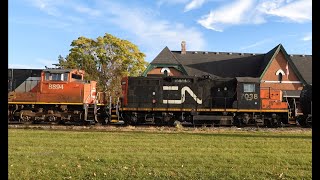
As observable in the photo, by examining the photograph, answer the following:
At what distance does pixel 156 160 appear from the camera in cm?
784

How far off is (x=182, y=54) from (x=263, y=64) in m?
10.5

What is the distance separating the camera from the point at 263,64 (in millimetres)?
40312

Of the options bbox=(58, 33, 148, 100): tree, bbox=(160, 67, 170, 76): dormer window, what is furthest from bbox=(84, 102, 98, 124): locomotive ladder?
bbox=(58, 33, 148, 100): tree

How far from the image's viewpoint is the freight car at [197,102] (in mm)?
20422

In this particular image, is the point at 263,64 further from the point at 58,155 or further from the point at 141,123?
the point at 58,155

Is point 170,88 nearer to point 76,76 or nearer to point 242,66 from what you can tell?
point 76,76

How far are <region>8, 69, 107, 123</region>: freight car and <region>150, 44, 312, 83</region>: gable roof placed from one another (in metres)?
19.8

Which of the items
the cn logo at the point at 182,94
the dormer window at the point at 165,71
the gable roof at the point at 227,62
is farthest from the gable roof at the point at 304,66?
the cn logo at the point at 182,94

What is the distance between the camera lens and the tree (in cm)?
4456

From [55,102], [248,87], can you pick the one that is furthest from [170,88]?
[55,102]

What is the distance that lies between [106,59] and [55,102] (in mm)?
26895

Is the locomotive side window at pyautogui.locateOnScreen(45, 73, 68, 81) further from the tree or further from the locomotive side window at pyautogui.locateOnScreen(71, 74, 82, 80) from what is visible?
the tree

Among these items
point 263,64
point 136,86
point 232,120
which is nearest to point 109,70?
point 263,64
